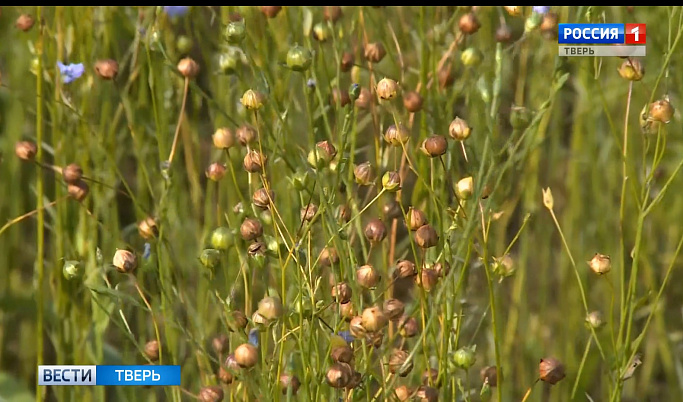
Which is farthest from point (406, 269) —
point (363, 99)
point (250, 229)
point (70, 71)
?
point (70, 71)

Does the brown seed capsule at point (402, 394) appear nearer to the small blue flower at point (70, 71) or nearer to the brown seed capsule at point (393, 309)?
the brown seed capsule at point (393, 309)

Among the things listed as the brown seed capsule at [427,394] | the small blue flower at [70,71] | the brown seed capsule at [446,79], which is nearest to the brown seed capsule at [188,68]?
the small blue flower at [70,71]

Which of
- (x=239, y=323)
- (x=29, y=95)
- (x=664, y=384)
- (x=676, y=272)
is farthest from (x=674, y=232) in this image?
(x=29, y=95)

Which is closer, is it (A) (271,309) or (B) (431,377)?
(A) (271,309)

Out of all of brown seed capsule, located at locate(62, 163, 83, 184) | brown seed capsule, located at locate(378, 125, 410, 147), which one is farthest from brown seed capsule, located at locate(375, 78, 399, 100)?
brown seed capsule, located at locate(62, 163, 83, 184)

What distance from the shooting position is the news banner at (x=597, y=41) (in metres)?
0.80

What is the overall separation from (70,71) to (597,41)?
56cm

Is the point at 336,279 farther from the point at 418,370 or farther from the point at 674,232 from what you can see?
the point at 674,232

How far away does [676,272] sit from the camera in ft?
4.50

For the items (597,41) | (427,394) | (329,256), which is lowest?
(427,394)

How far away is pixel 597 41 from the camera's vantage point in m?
0.83

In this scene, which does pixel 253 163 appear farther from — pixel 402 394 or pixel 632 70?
pixel 632 70

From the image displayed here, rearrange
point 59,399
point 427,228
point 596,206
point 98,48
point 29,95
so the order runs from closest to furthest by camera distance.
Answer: point 427,228 → point 59,399 → point 98,48 → point 596,206 → point 29,95

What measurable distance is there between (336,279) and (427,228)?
84mm
